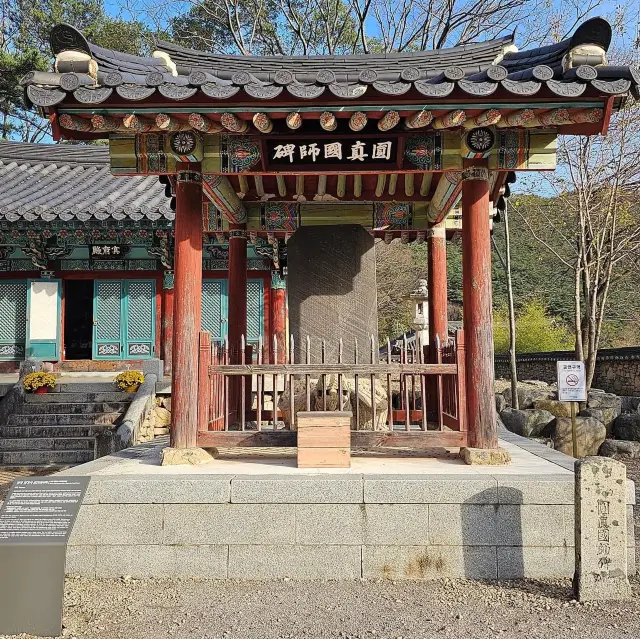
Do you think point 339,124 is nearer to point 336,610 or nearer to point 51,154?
point 336,610

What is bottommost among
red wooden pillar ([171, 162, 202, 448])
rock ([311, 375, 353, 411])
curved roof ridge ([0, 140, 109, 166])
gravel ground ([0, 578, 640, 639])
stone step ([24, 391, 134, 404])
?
gravel ground ([0, 578, 640, 639])

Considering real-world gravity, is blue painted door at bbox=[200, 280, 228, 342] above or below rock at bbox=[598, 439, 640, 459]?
above

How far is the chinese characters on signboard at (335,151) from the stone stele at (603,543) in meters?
3.49

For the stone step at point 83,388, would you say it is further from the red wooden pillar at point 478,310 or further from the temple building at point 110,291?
the red wooden pillar at point 478,310

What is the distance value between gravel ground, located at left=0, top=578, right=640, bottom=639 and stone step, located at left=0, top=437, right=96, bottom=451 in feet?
20.5

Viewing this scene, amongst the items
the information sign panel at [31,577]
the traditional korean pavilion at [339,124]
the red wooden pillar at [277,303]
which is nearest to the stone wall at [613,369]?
the red wooden pillar at [277,303]

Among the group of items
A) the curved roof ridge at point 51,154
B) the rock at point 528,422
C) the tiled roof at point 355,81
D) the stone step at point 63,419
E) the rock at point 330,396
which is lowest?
the rock at point 528,422

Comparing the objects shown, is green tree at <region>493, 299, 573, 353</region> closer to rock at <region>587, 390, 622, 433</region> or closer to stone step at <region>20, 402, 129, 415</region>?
rock at <region>587, 390, 622, 433</region>

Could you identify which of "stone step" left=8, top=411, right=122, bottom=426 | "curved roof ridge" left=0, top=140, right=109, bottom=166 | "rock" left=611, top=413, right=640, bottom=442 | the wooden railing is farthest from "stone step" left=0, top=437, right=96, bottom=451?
"curved roof ridge" left=0, top=140, right=109, bottom=166

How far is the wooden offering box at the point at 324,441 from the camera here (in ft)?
17.2

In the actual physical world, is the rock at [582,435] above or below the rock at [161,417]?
below

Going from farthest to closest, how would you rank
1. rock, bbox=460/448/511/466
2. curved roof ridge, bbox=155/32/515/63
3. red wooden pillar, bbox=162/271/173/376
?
1. red wooden pillar, bbox=162/271/173/376
2. curved roof ridge, bbox=155/32/515/63
3. rock, bbox=460/448/511/466

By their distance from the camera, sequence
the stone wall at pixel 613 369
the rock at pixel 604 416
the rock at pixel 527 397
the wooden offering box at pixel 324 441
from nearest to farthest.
A: the wooden offering box at pixel 324 441, the rock at pixel 604 416, the rock at pixel 527 397, the stone wall at pixel 613 369

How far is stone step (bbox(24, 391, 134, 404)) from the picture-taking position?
38.9ft
